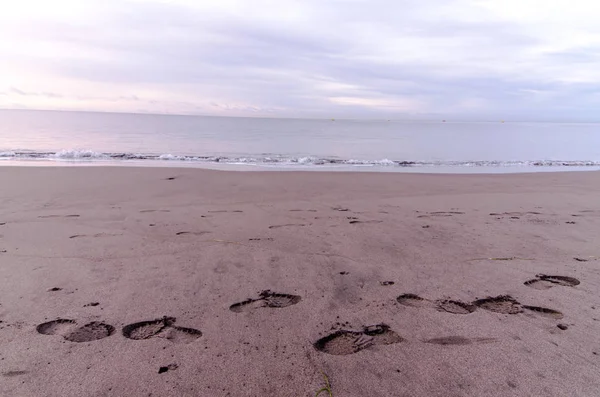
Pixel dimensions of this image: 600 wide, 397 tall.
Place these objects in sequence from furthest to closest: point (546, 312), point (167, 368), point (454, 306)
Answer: point (454, 306) → point (546, 312) → point (167, 368)

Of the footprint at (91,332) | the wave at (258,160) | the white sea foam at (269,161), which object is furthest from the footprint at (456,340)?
the wave at (258,160)

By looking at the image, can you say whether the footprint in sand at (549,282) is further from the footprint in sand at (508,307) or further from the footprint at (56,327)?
the footprint at (56,327)

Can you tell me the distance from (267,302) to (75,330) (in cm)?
137

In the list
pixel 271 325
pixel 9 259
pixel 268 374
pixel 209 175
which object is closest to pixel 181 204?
pixel 9 259

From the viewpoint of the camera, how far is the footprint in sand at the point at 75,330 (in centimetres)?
255

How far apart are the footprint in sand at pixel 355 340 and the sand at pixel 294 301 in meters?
0.01

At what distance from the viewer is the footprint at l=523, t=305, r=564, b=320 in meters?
2.96

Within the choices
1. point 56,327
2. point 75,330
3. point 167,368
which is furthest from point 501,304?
point 56,327

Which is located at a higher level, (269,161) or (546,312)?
(269,161)

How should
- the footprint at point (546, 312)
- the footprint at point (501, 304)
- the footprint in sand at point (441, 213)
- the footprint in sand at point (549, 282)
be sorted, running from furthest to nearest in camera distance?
the footprint in sand at point (441, 213) → the footprint in sand at point (549, 282) → the footprint at point (501, 304) → the footprint at point (546, 312)

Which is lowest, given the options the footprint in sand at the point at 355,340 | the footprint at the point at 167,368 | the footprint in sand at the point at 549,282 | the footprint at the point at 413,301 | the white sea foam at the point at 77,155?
the footprint at the point at 167,368

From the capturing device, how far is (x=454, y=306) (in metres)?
3.12

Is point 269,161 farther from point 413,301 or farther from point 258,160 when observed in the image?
point 413,301

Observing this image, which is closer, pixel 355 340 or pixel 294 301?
pixel 355 340
